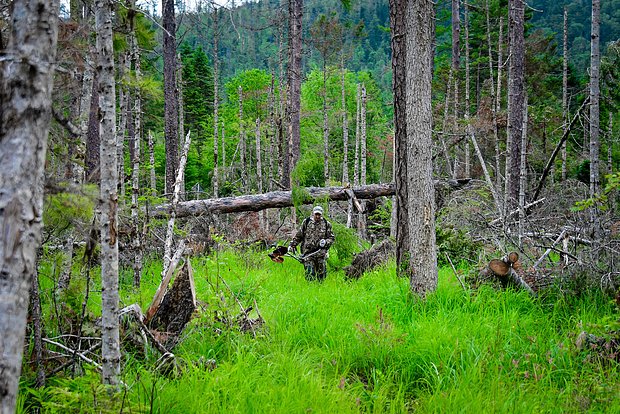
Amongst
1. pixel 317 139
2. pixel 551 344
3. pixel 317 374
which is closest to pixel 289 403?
pixel 317 374

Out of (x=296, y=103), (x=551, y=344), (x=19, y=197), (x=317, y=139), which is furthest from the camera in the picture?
(x=317, y=139)

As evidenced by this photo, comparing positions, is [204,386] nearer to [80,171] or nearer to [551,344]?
[80,171]

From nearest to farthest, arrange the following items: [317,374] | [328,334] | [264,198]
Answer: [317,374]
[328,334]
[264,198]

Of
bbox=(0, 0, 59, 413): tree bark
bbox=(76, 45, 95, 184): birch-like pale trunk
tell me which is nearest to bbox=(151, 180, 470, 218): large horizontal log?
bbox=(76, 45, 95, 184): birch-like pale trunk

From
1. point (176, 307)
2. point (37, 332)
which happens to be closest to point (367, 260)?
point (176, 307)

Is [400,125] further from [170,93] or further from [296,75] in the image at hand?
[296,75]

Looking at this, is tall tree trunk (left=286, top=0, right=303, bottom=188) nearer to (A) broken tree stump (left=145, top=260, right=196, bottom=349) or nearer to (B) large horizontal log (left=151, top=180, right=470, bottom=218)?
(B) large horizontal log (left=151, top=180, right=470, bottom=218)

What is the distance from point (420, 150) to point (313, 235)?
12.1ft

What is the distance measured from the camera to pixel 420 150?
6855mm

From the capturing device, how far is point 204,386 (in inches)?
164

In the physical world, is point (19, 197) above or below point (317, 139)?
below

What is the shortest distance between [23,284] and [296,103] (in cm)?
1612

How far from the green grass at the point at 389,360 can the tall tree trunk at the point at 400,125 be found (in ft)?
2.90

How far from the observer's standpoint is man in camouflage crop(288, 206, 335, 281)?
31.8 feet
